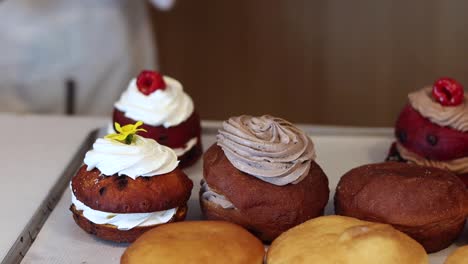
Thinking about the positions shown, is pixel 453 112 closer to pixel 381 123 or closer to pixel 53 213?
pixel 53 213

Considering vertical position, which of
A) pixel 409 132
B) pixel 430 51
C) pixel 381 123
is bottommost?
pixel 381 123

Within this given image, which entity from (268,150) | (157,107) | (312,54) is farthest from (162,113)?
(312,54)

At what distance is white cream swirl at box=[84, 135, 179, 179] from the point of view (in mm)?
1327

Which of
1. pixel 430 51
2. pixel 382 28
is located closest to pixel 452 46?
pixel 430 51

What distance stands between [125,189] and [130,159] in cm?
5

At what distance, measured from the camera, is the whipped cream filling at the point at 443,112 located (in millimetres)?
1542

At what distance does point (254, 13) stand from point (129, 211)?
206cm

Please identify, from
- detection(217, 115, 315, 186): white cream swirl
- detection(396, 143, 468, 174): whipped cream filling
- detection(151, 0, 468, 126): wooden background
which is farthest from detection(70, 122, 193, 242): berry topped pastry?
detection(151, 0, 468, 126): wooden background

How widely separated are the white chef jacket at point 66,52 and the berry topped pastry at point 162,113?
91 centimetres

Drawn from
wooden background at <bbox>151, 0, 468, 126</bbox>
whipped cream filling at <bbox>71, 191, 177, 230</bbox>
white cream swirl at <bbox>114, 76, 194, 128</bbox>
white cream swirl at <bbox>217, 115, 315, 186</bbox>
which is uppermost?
white cream swirl at <bbox>217, 115, 315, 186</bbox>

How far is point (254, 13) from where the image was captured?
10.7 feet

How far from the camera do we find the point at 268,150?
1346mm

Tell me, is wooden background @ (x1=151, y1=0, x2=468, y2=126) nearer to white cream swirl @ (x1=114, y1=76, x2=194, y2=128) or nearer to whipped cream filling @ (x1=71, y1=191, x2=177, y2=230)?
white cream swirl @ (x1=114, y1=76, x2=194, y2=128)

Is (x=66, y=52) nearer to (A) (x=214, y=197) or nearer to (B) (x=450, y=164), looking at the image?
(A) (x=214, y=197)
